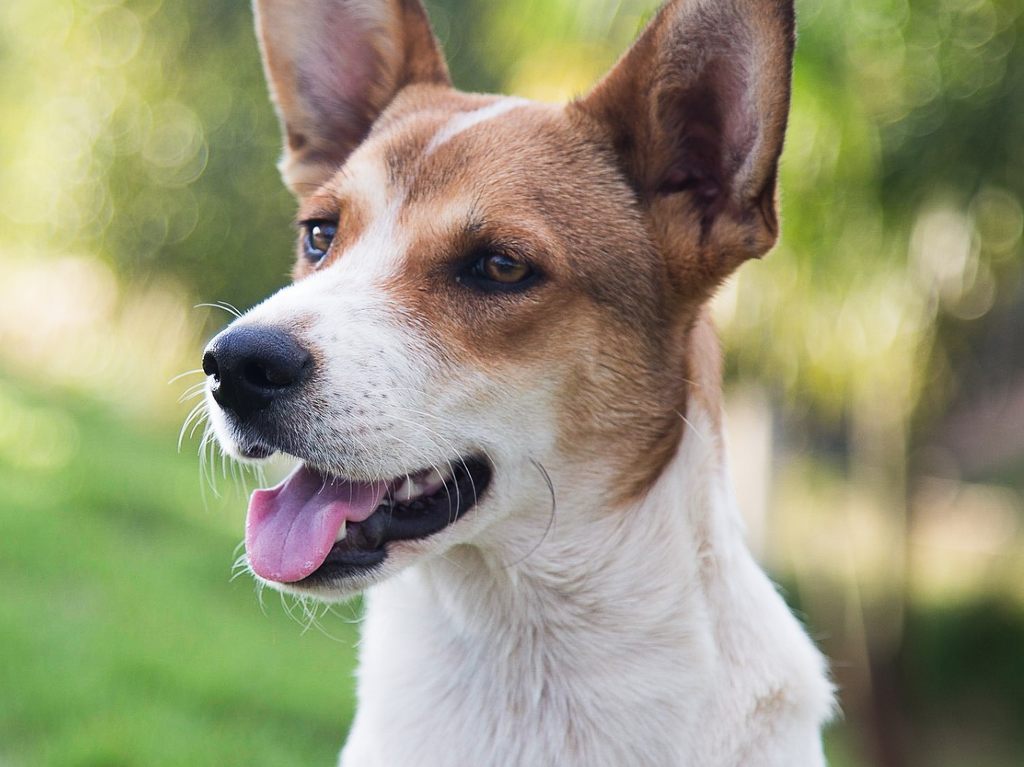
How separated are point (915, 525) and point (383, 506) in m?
6.47

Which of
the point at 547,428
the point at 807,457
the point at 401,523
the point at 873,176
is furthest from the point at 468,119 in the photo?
the point at 807,457

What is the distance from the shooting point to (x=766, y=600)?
2.89 metres

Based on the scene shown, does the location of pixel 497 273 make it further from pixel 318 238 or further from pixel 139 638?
pixel 139 638

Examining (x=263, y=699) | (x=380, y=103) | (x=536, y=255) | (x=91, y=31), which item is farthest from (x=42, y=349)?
(x=536, y=255)

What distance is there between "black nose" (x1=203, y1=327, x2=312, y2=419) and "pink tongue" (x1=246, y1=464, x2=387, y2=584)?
0.25 m

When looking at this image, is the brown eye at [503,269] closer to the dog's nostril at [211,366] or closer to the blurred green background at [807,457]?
the dog's nostril at [211,366]

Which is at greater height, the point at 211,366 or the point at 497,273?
the point at 497,273

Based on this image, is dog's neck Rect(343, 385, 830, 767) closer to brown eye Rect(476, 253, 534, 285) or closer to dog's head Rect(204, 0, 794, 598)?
dog's head Rect(204, 0, 794, 598)

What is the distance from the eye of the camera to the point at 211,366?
2.47m

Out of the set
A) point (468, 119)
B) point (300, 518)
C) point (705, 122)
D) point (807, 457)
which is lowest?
point (807, 457)

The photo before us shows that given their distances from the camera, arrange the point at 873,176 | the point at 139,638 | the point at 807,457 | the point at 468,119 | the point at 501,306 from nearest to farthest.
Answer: the point at 501,306
the point at 468,119
the point at 139,638
the point at 873,176
the point at 807,457

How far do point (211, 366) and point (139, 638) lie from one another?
3.52 m

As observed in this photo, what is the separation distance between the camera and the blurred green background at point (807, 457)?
5.26 meters

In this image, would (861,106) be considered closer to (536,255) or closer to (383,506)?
(536,255)
